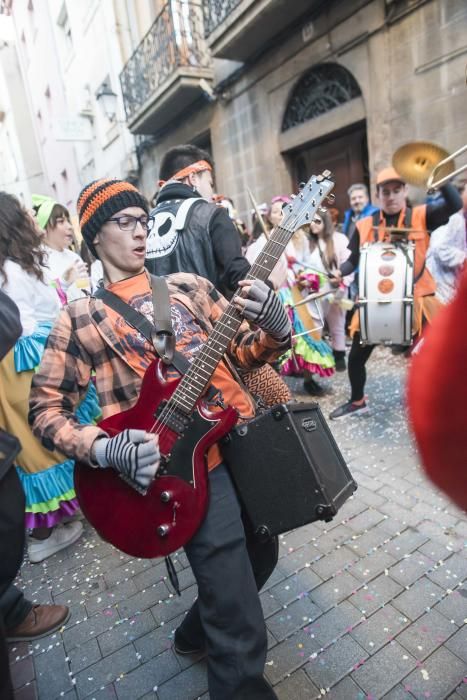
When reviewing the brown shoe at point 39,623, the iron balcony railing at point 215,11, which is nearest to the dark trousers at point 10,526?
the brown shoe at point 39,623

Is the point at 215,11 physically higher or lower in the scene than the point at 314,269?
higher

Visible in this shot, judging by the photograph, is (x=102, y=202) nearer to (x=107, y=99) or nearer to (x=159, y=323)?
(x=159, y=323)

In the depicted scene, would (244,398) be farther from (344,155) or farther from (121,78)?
(121,78)

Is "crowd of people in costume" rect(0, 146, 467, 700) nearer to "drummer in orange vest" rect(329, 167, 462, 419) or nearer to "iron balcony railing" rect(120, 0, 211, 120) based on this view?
"drummer in orange vest" rect(329, 167, 462, 419)

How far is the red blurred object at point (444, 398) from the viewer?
22.7 inches

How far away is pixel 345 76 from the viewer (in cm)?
688

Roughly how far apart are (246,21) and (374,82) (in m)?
2.60

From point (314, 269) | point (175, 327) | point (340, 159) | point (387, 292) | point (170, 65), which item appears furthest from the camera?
point (170, 65)

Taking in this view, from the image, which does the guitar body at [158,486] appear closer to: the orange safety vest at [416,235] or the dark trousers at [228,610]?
the dark trousers at [228,610]

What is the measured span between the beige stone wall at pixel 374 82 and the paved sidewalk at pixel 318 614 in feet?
16.6

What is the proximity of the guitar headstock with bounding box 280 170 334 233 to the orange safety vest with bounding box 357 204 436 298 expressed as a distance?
198 centimetres

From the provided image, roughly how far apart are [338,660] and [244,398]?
117cm

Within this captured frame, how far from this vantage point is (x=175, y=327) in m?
1.62

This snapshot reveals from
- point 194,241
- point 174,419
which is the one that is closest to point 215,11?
point 194,241
